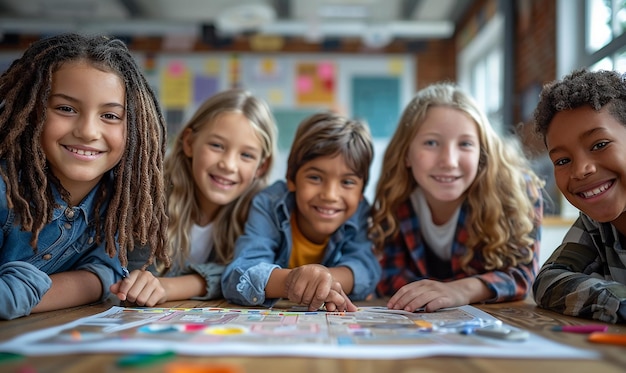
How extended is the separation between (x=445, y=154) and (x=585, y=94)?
1.40ft

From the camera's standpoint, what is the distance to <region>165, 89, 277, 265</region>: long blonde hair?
1.44 metres

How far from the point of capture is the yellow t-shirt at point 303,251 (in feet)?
4.73

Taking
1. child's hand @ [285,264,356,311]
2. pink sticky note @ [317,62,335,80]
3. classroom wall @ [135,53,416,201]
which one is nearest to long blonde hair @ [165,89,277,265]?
child's hand @ [285,264,356,311]

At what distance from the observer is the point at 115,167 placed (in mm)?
1103

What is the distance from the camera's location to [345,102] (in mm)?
5473

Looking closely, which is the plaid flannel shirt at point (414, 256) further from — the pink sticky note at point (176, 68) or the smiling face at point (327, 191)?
the pink sticky note at point (176, 68)

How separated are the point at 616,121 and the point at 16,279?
1006 millimetres

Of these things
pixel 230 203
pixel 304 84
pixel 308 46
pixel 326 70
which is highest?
pixel 308 46

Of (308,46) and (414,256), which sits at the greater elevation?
(308,46)

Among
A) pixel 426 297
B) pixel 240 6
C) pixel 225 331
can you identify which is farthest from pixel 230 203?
pixel 240 6

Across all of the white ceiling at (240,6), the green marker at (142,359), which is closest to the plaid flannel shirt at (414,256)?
the green marker at (142,359)

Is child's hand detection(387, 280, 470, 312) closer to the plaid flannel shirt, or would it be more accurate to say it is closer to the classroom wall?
the plaid flannel shirt

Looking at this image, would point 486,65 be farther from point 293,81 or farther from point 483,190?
point 483,190

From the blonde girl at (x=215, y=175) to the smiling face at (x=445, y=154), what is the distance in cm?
43
